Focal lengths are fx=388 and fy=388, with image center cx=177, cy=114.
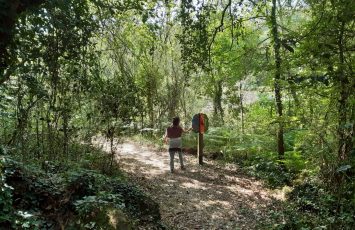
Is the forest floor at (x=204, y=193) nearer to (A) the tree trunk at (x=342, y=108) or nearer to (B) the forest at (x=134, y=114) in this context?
(B) the forest at (x=134, y=114)

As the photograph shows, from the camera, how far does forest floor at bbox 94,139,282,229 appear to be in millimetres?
8125

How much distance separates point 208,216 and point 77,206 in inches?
141

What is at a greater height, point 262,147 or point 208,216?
point 262,147

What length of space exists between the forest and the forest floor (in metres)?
0.05

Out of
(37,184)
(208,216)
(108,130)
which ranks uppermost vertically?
(108,130)

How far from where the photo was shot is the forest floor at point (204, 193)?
26.7 feet

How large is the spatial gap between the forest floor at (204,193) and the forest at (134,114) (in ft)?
0.15

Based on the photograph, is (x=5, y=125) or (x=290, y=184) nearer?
(x=5, y=125)

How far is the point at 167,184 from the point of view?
33.6 ft

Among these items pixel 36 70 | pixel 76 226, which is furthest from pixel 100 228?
pixel 36 70

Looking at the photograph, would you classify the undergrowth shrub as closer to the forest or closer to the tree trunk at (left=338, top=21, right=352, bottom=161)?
the forest

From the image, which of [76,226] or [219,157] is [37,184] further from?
[219,157]

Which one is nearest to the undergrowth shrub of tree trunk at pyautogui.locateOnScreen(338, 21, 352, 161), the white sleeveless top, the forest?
the forest

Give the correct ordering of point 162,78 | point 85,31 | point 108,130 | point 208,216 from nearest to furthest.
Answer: point 85,31 < point 208,216 < point 108,130 < point 162,78
